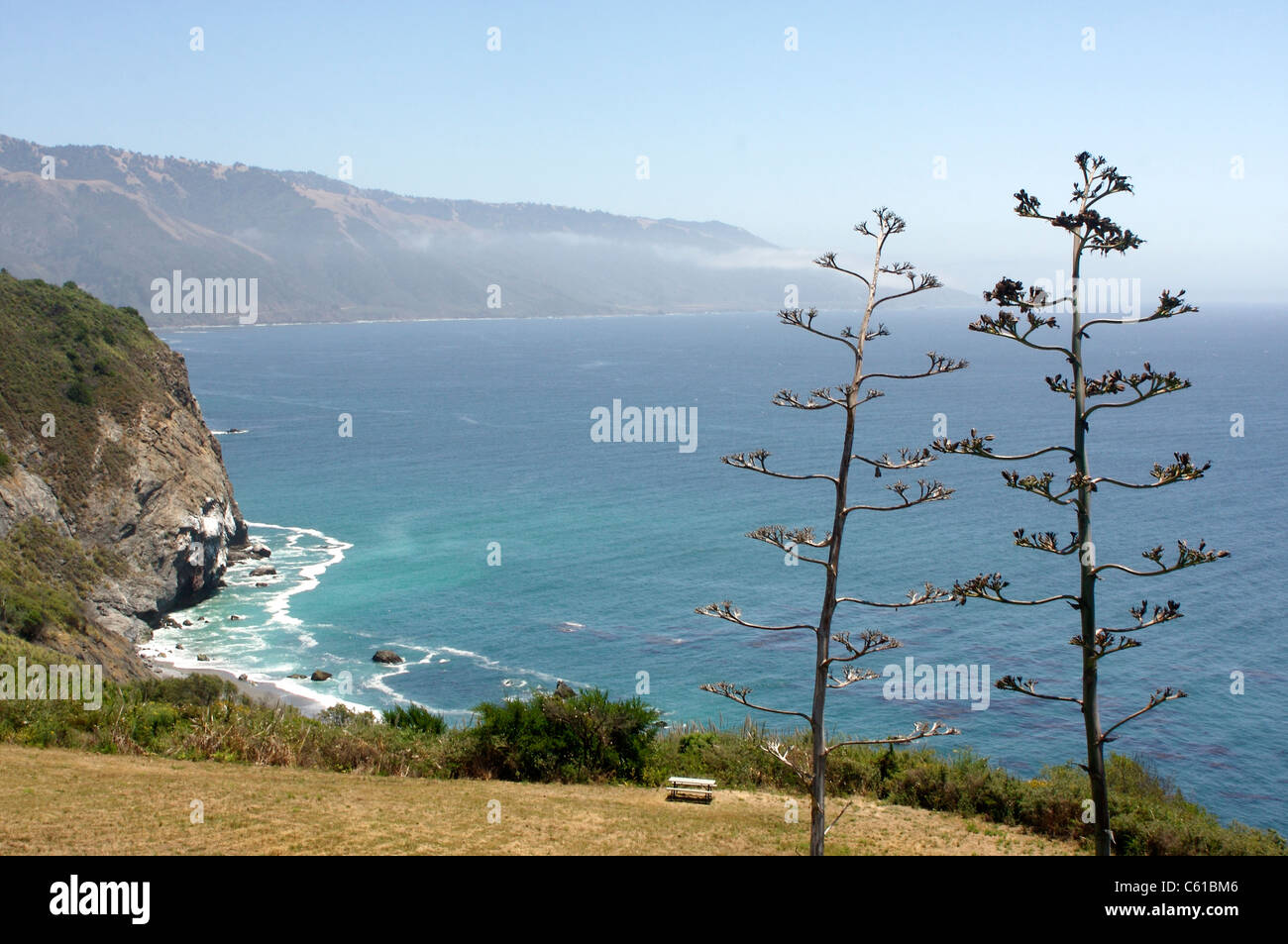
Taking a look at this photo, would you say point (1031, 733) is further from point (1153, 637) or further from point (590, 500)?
point (590, 500)

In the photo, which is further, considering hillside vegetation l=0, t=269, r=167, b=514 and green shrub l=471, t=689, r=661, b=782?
hillside vegetation l=0, t=269, r=167, b=514

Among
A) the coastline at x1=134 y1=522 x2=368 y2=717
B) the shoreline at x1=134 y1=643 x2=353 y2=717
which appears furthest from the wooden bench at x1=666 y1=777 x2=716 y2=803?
the shoreline at x1=134 y1=643 x2=353 y2=717

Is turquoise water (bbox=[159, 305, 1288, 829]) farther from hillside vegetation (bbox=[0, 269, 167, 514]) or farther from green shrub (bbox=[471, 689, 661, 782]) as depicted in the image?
green shrub (bbox=[471, 689, 661, 782])

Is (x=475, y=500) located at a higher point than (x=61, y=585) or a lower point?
higher

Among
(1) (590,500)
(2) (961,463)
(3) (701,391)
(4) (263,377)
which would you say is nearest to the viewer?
(1) (590,500)
